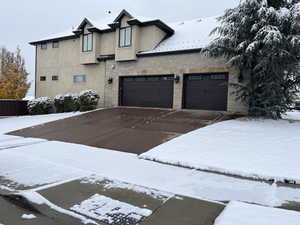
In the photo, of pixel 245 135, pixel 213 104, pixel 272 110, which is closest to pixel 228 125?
pixel 245 135

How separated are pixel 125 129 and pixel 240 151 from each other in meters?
4.69

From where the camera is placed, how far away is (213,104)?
12.8 m

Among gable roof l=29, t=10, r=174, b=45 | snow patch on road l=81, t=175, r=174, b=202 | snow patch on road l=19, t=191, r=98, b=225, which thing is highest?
gable roof l=29, t=10, r=174, b=45

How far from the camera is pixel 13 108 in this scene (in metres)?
17.0

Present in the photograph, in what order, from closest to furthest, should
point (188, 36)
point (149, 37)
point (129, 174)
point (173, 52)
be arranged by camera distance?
point (129, 174) < point (173, 52) < point (188, 36) < point (149, 37)

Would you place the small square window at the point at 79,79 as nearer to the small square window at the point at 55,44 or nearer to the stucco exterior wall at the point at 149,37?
the small square window at the point at 55,44

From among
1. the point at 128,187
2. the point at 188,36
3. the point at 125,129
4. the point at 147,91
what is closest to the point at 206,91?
the point at 147,91

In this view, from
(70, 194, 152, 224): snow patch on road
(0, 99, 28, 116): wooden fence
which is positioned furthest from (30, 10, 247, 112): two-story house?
(70, 194, 152, 224): snow patch on road

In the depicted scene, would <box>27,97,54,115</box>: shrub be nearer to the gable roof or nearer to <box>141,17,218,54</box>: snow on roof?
the gable roof

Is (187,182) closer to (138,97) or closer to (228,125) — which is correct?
(228,125)

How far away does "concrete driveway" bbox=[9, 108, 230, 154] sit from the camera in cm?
773

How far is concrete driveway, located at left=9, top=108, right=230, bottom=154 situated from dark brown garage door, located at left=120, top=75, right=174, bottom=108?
214cm

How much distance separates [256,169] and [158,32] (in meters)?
12.3

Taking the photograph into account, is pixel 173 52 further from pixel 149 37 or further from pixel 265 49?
pixel 265 49
